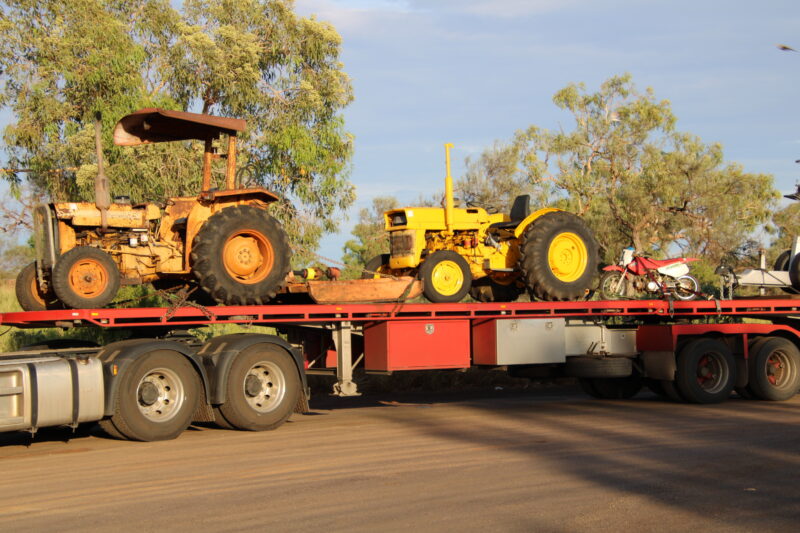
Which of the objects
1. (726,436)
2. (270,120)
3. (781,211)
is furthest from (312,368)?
(781,211)

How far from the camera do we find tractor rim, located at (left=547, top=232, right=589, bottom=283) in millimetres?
14789

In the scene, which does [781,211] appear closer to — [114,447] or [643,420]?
[643,420]

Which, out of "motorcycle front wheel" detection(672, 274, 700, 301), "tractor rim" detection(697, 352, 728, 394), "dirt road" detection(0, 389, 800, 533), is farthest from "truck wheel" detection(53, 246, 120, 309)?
"motorcycle front wheel" detection(672, 274, 700, 301)

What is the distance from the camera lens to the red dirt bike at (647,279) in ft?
52.3

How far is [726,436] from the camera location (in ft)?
35.8

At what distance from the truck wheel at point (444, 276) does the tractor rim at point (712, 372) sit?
408cm

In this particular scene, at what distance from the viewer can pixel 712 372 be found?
15.2 meters

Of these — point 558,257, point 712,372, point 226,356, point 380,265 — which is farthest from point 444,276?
point 712,372

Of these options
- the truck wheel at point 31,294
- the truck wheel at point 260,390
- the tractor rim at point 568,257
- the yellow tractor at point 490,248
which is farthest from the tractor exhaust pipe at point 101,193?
the tractor rim at point 568,257

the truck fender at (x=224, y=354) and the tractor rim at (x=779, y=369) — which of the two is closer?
the truck fender at (x=224, y=354)

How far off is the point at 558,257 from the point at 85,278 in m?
7.17

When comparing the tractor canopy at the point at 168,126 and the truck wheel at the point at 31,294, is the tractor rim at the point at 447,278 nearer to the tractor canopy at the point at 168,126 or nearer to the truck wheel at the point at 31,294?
the tractor canopy at the point at 168,126

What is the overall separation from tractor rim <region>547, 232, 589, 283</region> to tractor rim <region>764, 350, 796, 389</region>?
11.6ft

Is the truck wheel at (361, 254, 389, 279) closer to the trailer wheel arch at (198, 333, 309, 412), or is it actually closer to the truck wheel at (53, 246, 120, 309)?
the trailer wheel arch at (198, 333, 309, 412)
